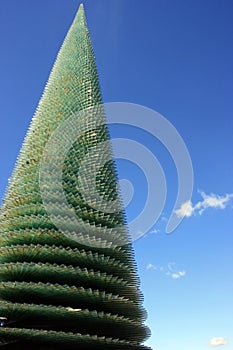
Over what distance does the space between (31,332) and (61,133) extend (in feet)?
16.4

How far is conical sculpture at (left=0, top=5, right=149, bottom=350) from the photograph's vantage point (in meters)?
8.12

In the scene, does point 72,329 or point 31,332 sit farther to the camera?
point 72,329

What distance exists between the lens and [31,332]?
25.1 ft

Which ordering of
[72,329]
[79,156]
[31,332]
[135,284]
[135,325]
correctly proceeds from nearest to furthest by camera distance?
[31,332] < [72,329] < [135,325] < [135,284] < [79,156]

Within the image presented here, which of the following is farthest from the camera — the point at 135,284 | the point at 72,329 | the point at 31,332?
the point at 135,284

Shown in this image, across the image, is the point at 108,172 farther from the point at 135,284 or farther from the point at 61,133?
the point at 135,284

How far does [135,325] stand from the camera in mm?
8961

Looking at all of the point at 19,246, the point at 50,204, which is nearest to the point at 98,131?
the point at 50,204

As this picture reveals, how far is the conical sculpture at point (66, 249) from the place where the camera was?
812 cm

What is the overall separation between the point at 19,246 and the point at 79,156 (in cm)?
281

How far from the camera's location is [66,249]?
28.5 ft

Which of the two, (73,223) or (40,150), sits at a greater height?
(40,150)

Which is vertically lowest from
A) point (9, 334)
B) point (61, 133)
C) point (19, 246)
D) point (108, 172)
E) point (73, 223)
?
point (9, 334)

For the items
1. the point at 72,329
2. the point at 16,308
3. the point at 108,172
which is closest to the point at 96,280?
the point at 72,329
